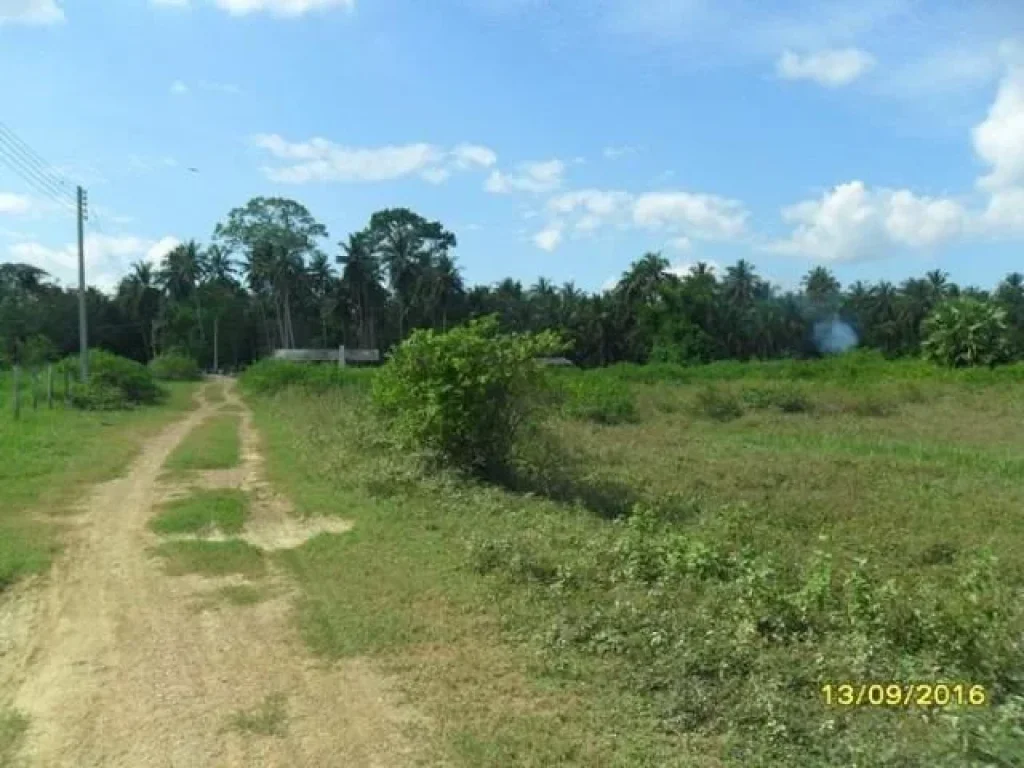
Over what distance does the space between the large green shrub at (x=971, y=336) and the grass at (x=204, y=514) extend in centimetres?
4604

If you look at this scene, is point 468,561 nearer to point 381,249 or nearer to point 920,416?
point 920,416

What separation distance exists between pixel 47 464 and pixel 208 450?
3285 millimetres

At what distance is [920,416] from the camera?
2894cm

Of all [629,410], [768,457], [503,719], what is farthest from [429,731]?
[629,410]

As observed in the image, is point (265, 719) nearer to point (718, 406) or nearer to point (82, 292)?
point (718, 406)

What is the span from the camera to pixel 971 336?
1969 inches

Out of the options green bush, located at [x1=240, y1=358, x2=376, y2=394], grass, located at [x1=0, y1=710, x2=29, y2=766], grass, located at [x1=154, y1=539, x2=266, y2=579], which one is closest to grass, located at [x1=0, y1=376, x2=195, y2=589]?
grass, located at [x1=154, y1=539, x2=266, y2=579]

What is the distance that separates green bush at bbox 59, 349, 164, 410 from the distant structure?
26.8m

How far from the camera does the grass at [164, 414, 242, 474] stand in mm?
16297

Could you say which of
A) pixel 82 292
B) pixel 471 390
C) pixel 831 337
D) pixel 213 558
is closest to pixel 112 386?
pixel 82 292

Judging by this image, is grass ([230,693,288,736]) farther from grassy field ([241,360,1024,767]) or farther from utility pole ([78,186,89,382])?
utility pole ([78,186,89,382])

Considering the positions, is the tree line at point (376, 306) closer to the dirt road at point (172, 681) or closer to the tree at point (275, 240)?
the tree at point (275, 240)

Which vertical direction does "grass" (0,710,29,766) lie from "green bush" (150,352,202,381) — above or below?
below

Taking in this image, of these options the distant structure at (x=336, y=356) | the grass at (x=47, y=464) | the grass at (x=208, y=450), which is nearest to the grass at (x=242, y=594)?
the grass at (x=47, y=464)
